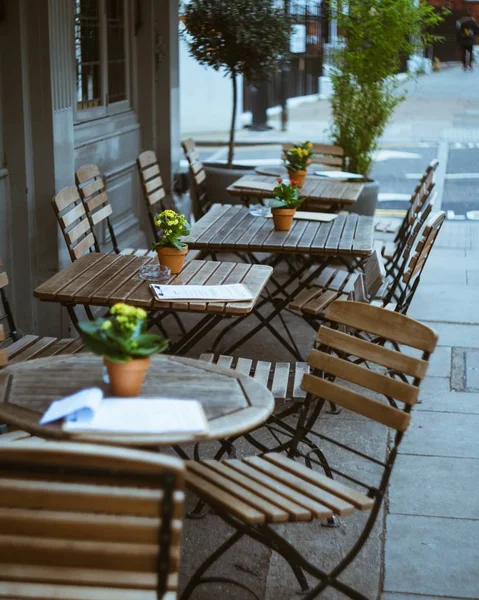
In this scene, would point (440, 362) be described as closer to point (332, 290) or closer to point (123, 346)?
point (332, 290)

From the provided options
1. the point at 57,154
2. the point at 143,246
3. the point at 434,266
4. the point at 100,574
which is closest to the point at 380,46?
the point at 434,266

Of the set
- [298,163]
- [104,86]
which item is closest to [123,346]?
[298,163]

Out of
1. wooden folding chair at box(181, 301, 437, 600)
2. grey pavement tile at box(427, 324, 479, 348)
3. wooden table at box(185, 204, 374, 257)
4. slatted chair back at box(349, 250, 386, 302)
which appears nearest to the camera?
wooden folding chair at box(181, 301, 437, 600)

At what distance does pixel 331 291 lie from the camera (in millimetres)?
5855

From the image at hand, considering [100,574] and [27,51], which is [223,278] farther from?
[100,574]

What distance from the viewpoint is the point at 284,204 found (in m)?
5.68

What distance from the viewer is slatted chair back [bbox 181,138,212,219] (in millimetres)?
8000

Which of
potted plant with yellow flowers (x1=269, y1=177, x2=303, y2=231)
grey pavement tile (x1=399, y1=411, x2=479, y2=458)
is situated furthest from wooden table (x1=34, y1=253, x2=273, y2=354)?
grey pavement tile (x1=399, y1=411, x2=479, y2=458)

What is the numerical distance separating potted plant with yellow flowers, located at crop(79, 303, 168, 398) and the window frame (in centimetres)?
373

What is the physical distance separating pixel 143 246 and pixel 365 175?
2.27 m

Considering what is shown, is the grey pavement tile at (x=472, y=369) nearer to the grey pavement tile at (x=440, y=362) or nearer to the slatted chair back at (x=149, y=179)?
the grey pavement tile at (x=440, y=362)

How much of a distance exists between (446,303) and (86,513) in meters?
5.57

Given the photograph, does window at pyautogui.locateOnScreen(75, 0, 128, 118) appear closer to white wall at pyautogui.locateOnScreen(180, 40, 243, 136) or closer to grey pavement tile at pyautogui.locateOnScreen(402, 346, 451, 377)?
grey pavement tile at pyautogui.locateOnScreen(402, 346, 451, 377)

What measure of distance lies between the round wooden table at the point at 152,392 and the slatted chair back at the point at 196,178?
15.3ft
